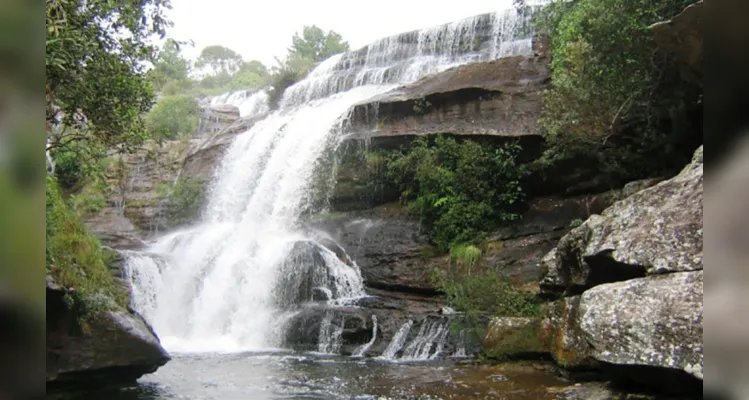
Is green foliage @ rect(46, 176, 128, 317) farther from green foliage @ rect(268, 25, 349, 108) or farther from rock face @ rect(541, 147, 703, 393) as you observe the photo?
green foliage @ rect(268, 25, 349, 108)

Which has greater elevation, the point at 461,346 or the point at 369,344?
the point at 461,346

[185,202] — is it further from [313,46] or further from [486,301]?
[313,46]

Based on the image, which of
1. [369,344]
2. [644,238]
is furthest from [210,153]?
[644,238]

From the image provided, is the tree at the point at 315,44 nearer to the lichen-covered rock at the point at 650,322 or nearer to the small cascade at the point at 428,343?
the small cascade at the point at 428,343

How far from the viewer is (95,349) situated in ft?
21.3

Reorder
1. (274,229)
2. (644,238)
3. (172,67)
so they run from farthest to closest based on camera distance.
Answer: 1. (172,67)
2. (274,229)
3. (644,238)

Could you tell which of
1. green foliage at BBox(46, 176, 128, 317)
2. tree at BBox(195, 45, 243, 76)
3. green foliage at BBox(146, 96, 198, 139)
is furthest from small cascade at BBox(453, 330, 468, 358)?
tree at BBox(195, 45, 243, 76)

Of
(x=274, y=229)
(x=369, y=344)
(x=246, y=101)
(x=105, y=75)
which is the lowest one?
(x=369, y=344)

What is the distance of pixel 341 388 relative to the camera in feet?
25.2

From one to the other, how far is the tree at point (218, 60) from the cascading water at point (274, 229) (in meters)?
39.8

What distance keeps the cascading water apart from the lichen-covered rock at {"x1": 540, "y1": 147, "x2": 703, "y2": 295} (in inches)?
141

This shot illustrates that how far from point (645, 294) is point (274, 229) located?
511 inches

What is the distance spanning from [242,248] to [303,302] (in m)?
3.82

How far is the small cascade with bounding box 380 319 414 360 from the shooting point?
10.5 meters
